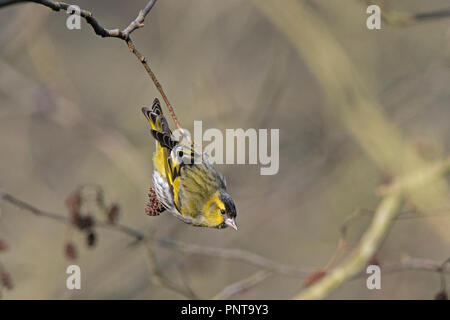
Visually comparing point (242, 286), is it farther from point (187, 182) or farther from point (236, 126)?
point (236, 126)

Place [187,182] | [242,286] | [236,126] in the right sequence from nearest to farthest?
[187,182], [242,286], [236,126]

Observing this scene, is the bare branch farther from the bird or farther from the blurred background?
the blurred background

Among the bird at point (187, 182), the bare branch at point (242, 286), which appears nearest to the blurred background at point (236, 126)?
the bare branch at point (242, 286)

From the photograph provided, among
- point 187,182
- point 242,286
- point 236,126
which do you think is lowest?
point 242,286

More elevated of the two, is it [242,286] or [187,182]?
[187,182]

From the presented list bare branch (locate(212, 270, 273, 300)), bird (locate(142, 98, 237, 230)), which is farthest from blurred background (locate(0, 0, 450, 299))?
bird (locate(142, 98, 237, 230))

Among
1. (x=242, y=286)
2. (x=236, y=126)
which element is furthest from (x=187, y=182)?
(x=236, y=126)

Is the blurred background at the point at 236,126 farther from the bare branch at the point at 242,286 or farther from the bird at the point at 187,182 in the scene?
the bird at the point at 187,182
